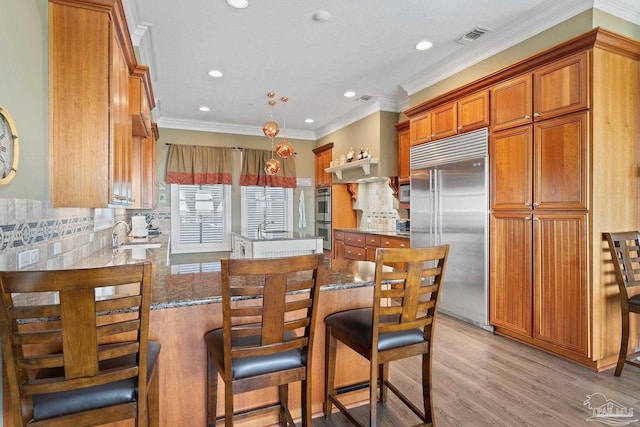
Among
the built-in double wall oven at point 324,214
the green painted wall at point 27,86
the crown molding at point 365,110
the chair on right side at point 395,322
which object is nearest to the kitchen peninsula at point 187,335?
the chair on right side at point 395,322

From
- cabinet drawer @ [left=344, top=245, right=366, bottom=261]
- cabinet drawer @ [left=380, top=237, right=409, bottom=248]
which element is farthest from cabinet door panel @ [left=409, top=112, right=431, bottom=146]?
cabinet drawer @ [left=344, top=245, right=366, bottom=261]

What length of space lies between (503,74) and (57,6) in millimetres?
3475

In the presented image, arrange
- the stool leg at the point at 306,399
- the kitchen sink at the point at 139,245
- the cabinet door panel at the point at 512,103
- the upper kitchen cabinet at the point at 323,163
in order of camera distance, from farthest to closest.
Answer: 1. the upper kitchen cabinet at the point at 323,163
2. the kitchen sink at the point at 139,245
3. the cabinet door panel at the point at 512,103
4. the stool leg at the point at 306,399

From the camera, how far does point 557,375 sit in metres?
2.55

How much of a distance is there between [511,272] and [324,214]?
3.93m

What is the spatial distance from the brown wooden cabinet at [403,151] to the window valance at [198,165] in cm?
320

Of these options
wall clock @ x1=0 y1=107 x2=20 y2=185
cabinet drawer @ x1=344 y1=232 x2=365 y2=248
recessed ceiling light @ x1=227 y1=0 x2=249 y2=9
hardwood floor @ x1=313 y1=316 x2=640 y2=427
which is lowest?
hardwood floor @ x1=313 y1=316 x2=640 y2=427

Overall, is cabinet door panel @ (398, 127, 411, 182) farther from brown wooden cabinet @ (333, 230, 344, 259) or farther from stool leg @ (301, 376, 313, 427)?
stool leg @ (301, 376, 313, 427)

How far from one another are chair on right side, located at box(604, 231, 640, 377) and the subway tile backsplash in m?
3.71

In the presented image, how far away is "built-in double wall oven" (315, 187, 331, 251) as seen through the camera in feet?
21.3

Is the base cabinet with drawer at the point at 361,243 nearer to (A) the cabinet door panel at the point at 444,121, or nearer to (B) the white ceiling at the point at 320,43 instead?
(A) the cabinet door panel at the point at 444,121

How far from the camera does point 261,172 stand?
21.9 ft

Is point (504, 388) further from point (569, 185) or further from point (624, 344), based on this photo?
point (569, 185)

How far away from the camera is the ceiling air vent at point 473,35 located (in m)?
3.20
